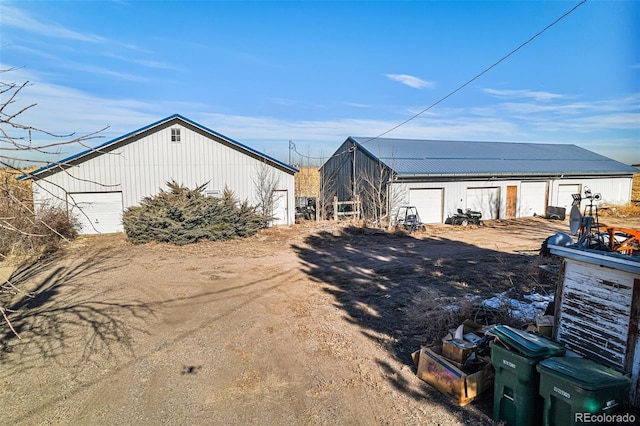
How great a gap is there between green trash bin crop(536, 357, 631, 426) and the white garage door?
864 inches

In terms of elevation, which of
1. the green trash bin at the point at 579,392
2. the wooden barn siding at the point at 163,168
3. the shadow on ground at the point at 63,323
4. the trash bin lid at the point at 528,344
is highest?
the wooden barn siding at the point at 163,168

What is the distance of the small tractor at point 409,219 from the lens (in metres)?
18.2

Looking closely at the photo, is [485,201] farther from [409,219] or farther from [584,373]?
[584,373]

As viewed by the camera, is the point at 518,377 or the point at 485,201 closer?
the point at 518,377

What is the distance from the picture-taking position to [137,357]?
5.56 metres

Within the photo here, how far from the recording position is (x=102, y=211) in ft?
57.2

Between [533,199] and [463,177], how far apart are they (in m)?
5.67

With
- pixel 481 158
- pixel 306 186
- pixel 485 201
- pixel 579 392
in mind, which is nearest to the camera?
pixel 579 392

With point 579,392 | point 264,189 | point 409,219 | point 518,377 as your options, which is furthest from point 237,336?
point 409,219

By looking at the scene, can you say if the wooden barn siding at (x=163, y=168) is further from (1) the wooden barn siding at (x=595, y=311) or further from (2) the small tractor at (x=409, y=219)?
(1) the wooden barn siding at (x=595, y=311)

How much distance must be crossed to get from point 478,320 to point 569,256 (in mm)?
1999

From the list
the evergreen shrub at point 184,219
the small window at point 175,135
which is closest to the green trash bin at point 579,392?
the evergreen shrub at point 184,219

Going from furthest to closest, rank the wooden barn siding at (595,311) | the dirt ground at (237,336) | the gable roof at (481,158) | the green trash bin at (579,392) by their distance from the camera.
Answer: the gable roof at (481,158)
the dirt ground at (237,336)
the wooden barn siding at (595,311)
the green trash bin at (579,392)

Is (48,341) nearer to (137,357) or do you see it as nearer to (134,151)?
(137,357)
